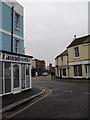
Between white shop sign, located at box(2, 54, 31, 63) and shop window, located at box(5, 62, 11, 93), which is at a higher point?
white shop sign, located at box(2, 54, 31, 63)

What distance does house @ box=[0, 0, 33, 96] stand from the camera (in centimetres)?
1291

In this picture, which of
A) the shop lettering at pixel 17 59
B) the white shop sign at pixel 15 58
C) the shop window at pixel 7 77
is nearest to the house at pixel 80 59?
the white shop sign at pixel 15 58

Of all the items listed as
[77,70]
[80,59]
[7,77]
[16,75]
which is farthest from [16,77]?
[77,70]

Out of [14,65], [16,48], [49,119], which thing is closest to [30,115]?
[49,119]

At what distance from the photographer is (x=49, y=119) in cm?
663

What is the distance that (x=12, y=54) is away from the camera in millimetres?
13594

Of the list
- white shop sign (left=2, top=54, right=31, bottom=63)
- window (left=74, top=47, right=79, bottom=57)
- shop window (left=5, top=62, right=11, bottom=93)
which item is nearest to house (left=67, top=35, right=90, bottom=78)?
window (left=74, top=47, right=79, bottom=57)

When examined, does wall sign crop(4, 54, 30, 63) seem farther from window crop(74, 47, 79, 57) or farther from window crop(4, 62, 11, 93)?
window crop(74, 47, 79, 57)

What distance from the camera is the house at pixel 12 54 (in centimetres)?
1291

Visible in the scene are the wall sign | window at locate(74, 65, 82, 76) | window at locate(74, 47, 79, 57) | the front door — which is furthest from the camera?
window at locate(74, 47, 79, 57)

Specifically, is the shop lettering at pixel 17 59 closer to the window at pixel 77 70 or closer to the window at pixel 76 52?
the window at pixel 77 70

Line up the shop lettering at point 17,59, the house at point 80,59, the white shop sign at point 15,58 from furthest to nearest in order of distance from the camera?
the house at point 80,59 < the shop lettering at point 17,59 < the white shop sign at point 15,58

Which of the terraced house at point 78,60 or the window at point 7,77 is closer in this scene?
the window at point 7,77

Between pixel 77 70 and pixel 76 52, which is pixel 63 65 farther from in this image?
pixel 76 52
